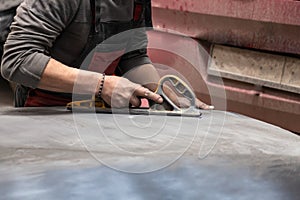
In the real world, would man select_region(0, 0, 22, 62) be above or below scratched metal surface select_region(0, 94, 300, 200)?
above

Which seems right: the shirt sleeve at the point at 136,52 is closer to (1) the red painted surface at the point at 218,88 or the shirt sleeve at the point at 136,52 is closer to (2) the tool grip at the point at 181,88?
(2) the tool grip at the point at 181,88

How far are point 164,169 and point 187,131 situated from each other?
36cm

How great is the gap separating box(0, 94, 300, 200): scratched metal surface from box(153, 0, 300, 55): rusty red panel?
1.06m

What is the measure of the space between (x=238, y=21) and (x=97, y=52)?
95cm

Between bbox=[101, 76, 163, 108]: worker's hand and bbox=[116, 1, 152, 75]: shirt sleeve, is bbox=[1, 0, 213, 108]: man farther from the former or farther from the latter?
bbox=[116, 1, 152, 75]: shirt sleeve

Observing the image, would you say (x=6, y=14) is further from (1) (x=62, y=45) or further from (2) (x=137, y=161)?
(2) (x=137, y=161)

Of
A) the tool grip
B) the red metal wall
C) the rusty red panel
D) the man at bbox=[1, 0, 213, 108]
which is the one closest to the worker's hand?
the man at bbox=[1, 0, 213, 108]

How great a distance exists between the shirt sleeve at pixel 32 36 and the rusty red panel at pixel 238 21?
1066 mm

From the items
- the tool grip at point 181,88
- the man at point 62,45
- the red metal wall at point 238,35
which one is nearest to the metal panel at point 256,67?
the red metal wall at point 238,35

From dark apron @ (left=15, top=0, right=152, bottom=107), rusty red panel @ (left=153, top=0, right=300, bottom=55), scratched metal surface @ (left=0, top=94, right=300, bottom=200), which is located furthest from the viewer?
rusty red panel @ (left=153, top=0, right=300, bottom=55)

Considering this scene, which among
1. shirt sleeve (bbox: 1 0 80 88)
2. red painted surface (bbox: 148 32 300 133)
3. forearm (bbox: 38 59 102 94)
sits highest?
shirt sleeve (bbox: 1 0 80 88)

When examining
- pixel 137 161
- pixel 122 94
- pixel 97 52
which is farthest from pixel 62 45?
pixel 137 161

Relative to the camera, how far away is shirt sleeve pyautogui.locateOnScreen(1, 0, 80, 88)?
132 cm

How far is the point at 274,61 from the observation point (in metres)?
2.24
